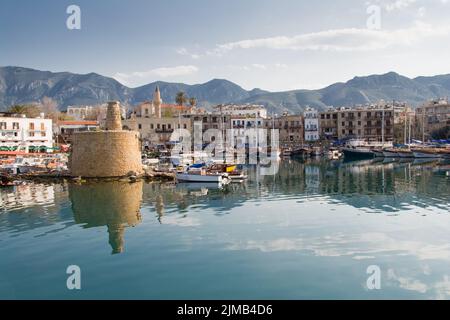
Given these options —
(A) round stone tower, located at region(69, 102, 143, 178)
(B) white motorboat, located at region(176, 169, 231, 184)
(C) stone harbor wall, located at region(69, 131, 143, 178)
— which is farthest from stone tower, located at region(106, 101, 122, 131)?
(B) white motorboat, located at region(176, 169, 231, 184)

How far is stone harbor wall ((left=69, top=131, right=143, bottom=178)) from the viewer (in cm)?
4203

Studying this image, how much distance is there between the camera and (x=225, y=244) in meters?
18.9

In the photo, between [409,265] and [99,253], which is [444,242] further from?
[99,253]

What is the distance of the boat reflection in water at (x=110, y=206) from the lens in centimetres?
2278

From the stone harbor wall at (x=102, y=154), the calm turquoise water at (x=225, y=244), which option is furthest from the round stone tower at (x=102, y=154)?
the calm turquoise water at (x=225, y=244)

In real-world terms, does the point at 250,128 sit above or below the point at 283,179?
above

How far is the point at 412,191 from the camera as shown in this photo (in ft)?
114

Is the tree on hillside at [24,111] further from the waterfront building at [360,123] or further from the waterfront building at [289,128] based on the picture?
the waterfront building at [360,123]

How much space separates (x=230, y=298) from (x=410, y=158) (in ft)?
218

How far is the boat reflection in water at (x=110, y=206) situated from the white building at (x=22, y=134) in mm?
24824

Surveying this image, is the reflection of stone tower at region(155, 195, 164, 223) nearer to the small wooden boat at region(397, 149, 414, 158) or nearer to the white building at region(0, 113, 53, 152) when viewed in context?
the white building at region(0, 113, 53, 152)

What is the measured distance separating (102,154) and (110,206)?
47.1 feet
